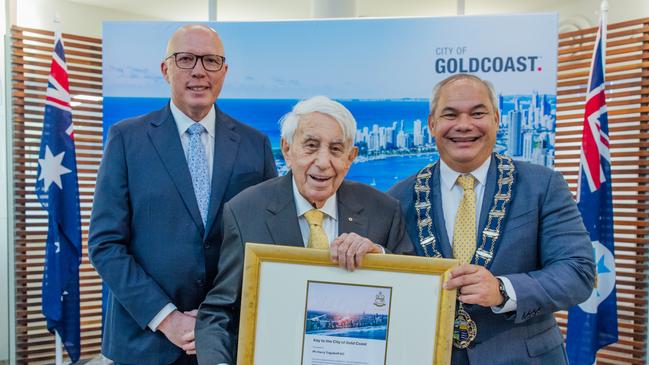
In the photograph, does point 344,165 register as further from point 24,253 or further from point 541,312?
point 24,253

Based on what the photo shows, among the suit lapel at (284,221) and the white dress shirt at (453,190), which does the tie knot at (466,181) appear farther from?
the suit lapel at (284,221)

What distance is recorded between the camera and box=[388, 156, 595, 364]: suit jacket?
2018 mm

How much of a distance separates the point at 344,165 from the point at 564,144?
469 cm

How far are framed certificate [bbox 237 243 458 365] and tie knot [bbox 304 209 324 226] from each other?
0.24 m

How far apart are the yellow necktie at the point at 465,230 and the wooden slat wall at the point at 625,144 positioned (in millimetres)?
4132

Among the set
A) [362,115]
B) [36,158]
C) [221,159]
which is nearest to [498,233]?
[221,159]

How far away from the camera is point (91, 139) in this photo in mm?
6426

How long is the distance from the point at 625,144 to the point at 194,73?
4.72 m

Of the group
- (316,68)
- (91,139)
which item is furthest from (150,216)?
(91,139)

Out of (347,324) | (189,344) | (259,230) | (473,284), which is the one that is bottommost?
(189,344)

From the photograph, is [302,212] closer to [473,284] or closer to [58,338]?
[473,284]

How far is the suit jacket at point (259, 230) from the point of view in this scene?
196cm

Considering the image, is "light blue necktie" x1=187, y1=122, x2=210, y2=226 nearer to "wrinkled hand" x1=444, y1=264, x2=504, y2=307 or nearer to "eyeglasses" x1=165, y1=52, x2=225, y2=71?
"eyeglasses" x1=165, y1=52, x2=225, y2=71

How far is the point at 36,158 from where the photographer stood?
6207 mm
